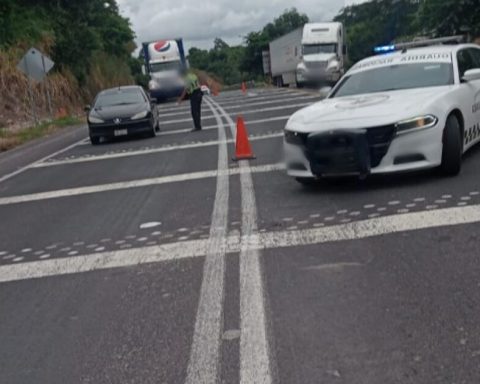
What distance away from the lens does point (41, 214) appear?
30.0 feet

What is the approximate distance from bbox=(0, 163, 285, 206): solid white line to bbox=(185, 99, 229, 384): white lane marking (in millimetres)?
2636

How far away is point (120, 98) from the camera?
20.5 m

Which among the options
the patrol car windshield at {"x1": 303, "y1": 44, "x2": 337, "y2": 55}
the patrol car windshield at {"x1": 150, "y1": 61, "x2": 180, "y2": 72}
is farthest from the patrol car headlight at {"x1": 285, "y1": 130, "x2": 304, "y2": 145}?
the patrol car windshield at {"x1": 150, "y1": 61, "x2": 180, "y2": 72}

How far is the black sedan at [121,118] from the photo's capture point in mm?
18906

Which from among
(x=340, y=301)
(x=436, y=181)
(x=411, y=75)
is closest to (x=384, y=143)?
(x=436, y=181)

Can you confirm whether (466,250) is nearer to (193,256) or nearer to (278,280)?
(278,280)

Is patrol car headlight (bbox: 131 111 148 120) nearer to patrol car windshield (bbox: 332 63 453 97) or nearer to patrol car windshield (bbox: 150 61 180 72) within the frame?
patrol car windshield (bbox: 332 63 453 97)

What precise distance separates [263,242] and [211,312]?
169cm

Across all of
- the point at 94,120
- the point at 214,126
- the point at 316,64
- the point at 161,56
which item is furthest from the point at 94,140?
the point at 161,56

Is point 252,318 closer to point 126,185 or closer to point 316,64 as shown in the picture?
point 126,185

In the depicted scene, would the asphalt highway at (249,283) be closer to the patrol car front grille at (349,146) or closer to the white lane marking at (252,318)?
the white lane marking at (252,318)

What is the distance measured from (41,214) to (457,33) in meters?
19.6

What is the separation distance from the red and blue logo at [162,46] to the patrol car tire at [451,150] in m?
38.0

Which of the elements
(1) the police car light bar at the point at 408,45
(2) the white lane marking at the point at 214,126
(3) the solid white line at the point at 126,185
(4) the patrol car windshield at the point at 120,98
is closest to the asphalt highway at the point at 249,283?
(3) the solid white line at the point at 126,185
